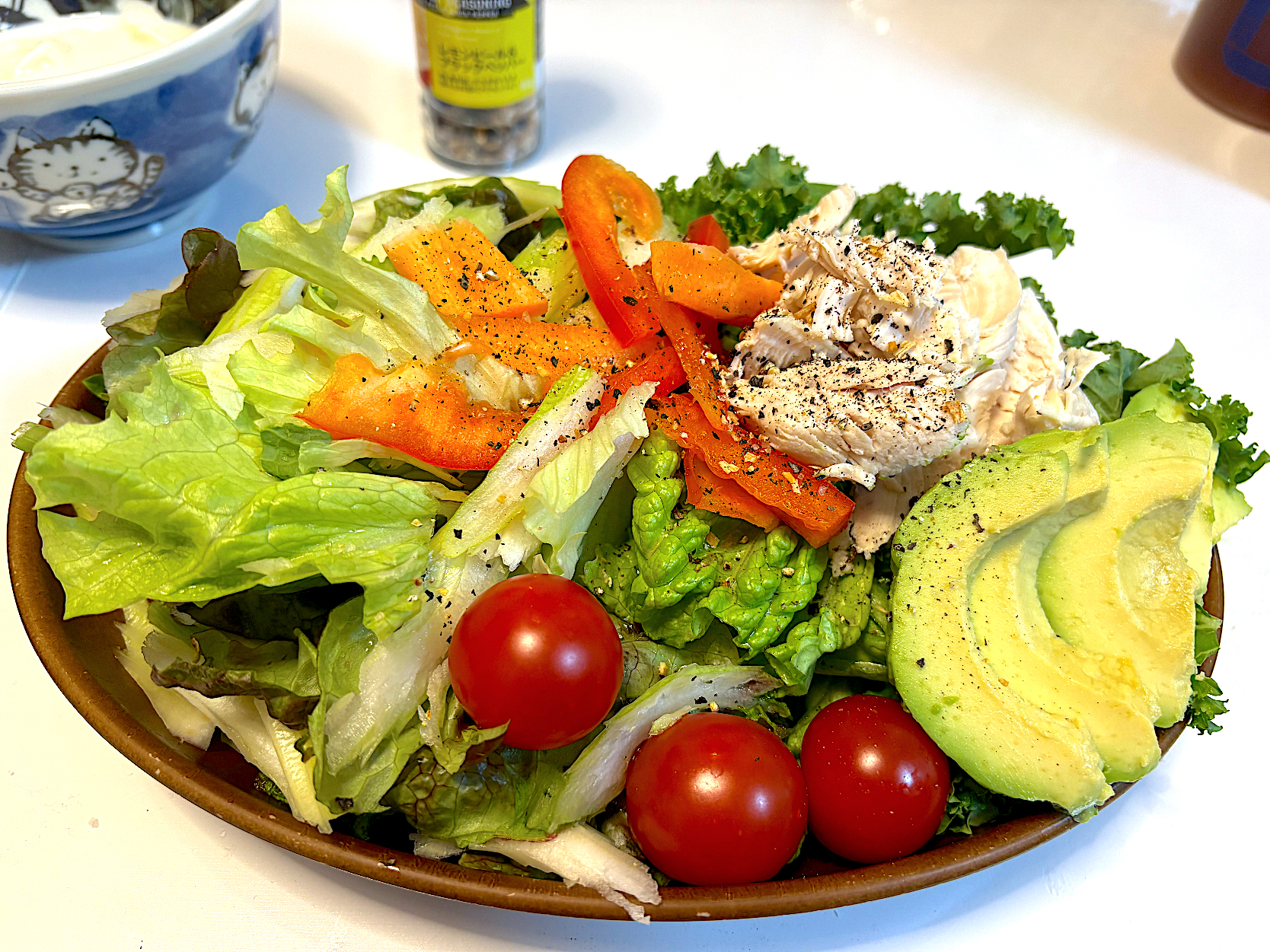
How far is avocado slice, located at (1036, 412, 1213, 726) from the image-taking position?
4.68 feet

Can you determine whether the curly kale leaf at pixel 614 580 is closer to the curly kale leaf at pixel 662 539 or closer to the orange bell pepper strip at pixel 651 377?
the curly kale leaf at pixel 662 539

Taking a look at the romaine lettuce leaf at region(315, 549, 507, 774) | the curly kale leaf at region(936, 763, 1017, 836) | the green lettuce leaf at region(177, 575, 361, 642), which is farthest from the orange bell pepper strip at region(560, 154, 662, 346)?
the curly kale leaf at region(936, 763, 1017, 836)

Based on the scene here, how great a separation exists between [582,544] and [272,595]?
49 cm

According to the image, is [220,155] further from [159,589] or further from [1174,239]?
[1174,239]

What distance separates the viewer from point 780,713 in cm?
154

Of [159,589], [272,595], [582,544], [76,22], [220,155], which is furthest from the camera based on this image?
[76,22]

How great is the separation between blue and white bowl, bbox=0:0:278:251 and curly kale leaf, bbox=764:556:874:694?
164 centimetres

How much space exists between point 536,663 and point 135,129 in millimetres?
1490

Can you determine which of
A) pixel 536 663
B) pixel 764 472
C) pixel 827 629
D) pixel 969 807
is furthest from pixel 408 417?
pixel 969 807

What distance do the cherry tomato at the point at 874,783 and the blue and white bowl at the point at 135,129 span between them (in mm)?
1781

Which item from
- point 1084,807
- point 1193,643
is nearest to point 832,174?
point 1193,643

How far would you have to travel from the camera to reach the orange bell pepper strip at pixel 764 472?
1.53 m

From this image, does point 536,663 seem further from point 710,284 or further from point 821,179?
point 821,179

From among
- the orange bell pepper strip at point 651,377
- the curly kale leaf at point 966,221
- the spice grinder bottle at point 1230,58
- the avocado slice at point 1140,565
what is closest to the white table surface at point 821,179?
the spice grinder bottle at point 1230,58
